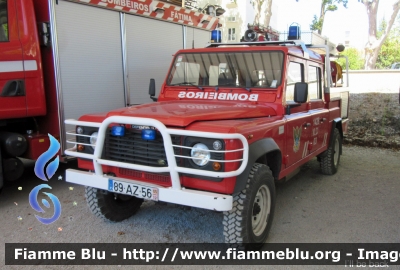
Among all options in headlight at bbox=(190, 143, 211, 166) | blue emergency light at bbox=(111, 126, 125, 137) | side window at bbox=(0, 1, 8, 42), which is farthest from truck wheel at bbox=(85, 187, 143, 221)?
side window at bbox=(0, 1, 8, 42)

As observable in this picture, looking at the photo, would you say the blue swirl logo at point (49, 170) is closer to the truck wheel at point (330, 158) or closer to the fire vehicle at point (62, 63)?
the fire vehicle at point (62, 63)

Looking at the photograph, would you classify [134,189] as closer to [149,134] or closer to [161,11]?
[149,134]

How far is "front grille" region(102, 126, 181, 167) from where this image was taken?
304 centimetres

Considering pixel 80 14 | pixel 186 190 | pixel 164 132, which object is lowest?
pixel 186 190

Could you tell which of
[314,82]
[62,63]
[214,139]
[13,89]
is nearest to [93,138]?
[214,139]

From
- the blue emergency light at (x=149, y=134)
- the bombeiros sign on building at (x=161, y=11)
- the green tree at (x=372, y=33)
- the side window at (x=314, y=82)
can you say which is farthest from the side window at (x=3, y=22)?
the green tree at (x=372, y=33)

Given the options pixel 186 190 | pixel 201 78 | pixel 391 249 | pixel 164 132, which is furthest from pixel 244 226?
pixel 201 78

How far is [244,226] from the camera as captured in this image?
3.05m

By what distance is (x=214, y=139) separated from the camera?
2832mm

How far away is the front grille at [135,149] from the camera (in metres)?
3.04

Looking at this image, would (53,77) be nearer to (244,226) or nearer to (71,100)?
(71,100)

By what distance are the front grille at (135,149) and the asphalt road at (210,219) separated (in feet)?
2.98

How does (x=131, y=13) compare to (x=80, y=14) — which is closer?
(x=80, y=14)

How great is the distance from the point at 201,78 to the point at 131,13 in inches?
73.8
